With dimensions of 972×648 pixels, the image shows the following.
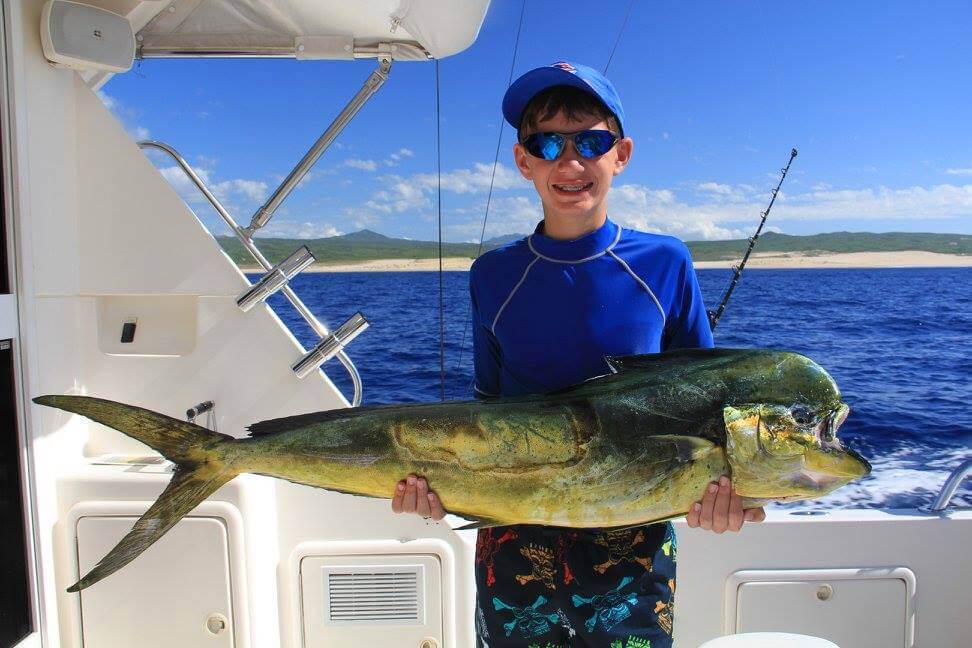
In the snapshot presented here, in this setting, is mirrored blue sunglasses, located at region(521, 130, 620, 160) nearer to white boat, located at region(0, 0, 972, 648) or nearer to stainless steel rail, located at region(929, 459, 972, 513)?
white boat, located at region(0, 0, 972, 648)

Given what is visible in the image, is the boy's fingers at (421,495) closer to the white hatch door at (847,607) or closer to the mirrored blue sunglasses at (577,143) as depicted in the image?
the mirrored blue sunglasses at (577,143)

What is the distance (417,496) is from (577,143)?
886 millimetres

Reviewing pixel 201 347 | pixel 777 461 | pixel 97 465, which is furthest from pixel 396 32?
pixel 777 461

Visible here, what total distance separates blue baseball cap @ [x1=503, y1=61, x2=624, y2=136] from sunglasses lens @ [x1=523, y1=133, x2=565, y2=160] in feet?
0.36

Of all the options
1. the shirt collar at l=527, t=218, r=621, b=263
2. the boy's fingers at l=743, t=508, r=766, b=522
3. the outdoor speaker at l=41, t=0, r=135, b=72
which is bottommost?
the boy's fingers at l=743, t=508, r=766, b=522

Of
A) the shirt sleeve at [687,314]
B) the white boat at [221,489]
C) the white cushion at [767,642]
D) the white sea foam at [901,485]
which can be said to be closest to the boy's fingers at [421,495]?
the shirt sleeve at [687,314]

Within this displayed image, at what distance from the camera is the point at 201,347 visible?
2.97m

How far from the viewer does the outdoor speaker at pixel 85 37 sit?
8.25ft

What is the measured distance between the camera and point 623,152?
1.83m

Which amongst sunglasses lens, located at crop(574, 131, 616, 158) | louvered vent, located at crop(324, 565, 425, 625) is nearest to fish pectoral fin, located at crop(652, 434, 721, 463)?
sunglasses lens, located at crop(574, 131, 616, 158)

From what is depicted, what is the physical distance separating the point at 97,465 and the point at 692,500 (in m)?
2.26

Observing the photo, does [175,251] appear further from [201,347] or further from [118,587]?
[118,587]

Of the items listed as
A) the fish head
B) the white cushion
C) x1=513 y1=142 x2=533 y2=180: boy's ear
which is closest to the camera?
the fish head

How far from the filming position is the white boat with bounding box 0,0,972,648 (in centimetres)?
251
